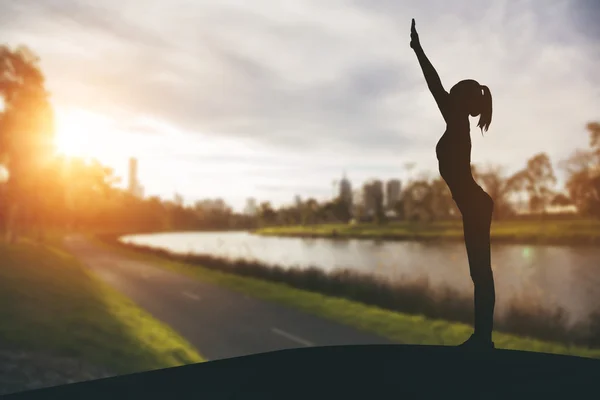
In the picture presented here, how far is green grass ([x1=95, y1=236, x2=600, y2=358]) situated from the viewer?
924cm

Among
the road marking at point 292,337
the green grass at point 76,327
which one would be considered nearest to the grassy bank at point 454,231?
the road marking at point 292,337

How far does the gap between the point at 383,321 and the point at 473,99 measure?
32.4 ft

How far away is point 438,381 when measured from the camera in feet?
6.84

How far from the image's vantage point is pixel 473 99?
253 cm

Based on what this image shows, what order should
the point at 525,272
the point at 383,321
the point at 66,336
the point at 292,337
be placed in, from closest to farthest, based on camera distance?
the point at 66,336 < the point at 292,337 < the point at 383,321 < the point at 525,272

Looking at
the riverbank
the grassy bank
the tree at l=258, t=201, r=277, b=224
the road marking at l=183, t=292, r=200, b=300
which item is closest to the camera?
the riverbank

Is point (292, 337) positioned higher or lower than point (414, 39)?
lower

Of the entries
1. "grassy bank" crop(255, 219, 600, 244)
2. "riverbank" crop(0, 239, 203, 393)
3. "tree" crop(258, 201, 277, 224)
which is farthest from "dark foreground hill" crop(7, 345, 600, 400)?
"tree" crop(258, 201, 277, 224)

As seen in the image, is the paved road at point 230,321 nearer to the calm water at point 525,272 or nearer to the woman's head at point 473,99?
the calm water at point 525,272

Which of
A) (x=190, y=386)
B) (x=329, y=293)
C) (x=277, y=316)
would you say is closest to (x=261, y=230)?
(x=329, y=293)

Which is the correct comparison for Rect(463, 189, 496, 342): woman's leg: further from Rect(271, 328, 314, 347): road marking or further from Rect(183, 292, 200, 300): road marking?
Rect(183, 292, 200, 300): road marking

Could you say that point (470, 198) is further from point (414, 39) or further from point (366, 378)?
point (366, 378)

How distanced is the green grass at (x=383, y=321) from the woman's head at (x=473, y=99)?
7.80 m

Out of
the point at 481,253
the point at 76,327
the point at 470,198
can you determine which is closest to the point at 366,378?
the point at 481,253
